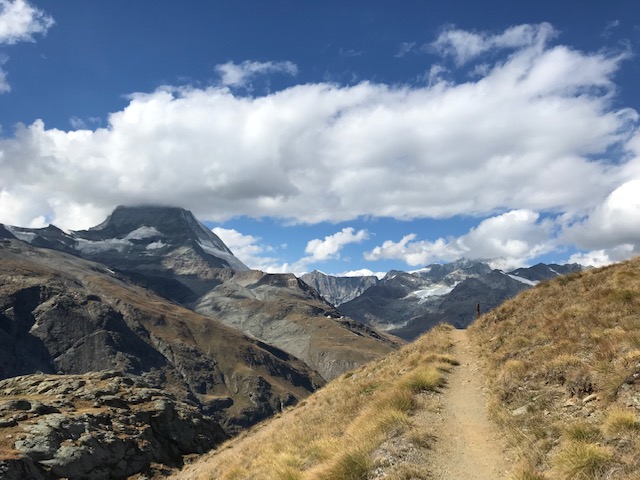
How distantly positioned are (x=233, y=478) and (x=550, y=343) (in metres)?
15.3

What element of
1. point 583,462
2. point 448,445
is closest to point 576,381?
point 448,445

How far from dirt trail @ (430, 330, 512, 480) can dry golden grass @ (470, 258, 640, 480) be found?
2.24 feet

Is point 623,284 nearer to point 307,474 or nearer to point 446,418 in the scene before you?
point 446,418

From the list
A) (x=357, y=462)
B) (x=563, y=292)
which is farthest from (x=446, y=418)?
(x=563, y=292)

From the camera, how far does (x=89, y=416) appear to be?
124 ft

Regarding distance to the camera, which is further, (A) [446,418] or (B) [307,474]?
(A) [446,418]

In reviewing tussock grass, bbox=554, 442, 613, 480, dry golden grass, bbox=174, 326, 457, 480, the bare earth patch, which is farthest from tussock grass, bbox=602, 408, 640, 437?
dry golden grass, bbox=174, 326, 457, 480

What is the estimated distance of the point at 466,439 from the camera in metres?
15.1

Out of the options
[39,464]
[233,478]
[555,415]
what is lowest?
[39,464]

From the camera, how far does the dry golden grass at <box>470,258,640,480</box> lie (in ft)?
36.1

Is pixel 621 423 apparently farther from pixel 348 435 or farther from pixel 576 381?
pixel 348 435

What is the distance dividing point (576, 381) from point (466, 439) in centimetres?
435

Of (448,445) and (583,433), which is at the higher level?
(583,433)

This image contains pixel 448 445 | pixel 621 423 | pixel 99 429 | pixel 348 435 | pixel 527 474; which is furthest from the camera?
pixel 99 429
